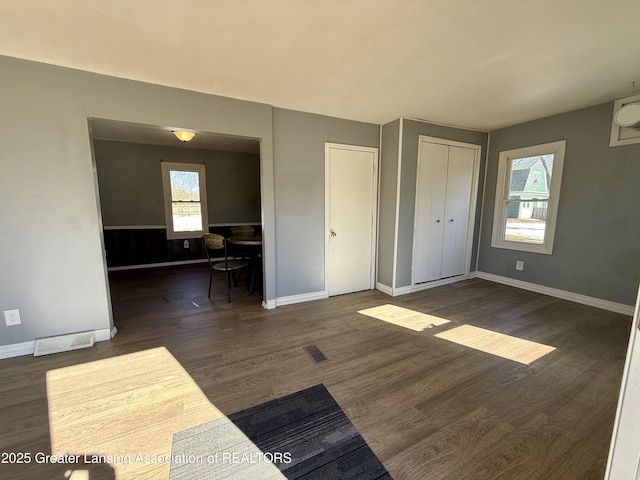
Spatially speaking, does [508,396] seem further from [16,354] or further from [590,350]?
[16,354]

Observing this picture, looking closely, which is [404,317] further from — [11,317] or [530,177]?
[11,317]

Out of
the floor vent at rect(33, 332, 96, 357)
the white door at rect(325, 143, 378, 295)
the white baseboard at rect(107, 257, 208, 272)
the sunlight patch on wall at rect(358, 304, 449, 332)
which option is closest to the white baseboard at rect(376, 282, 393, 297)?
the white door at rect(325, 143, 378, 295)

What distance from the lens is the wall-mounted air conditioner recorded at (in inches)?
103

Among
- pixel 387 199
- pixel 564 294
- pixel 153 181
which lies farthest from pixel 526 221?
pixel 153 181

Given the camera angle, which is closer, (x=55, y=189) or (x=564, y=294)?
(x=55, y=189)

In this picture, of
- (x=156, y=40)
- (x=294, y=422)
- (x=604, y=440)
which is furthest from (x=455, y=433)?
(x=156, y=40)

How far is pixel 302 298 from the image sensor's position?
11.5 feet

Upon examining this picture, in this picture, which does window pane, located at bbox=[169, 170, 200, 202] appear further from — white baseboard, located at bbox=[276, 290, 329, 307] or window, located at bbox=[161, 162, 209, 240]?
white baseboard, located at bbox=[276, 290, 329, 307]

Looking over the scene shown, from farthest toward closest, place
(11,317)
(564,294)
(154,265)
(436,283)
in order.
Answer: (154,265) < (436,283) < (564,294) < (11,317)

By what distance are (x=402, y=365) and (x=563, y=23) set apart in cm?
267

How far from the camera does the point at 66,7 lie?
4.99ft

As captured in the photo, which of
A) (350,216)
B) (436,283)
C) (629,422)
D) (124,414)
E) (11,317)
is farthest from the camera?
(436,283)

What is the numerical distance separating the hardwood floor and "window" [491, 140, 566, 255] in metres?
0.93

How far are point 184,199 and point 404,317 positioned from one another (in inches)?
200
